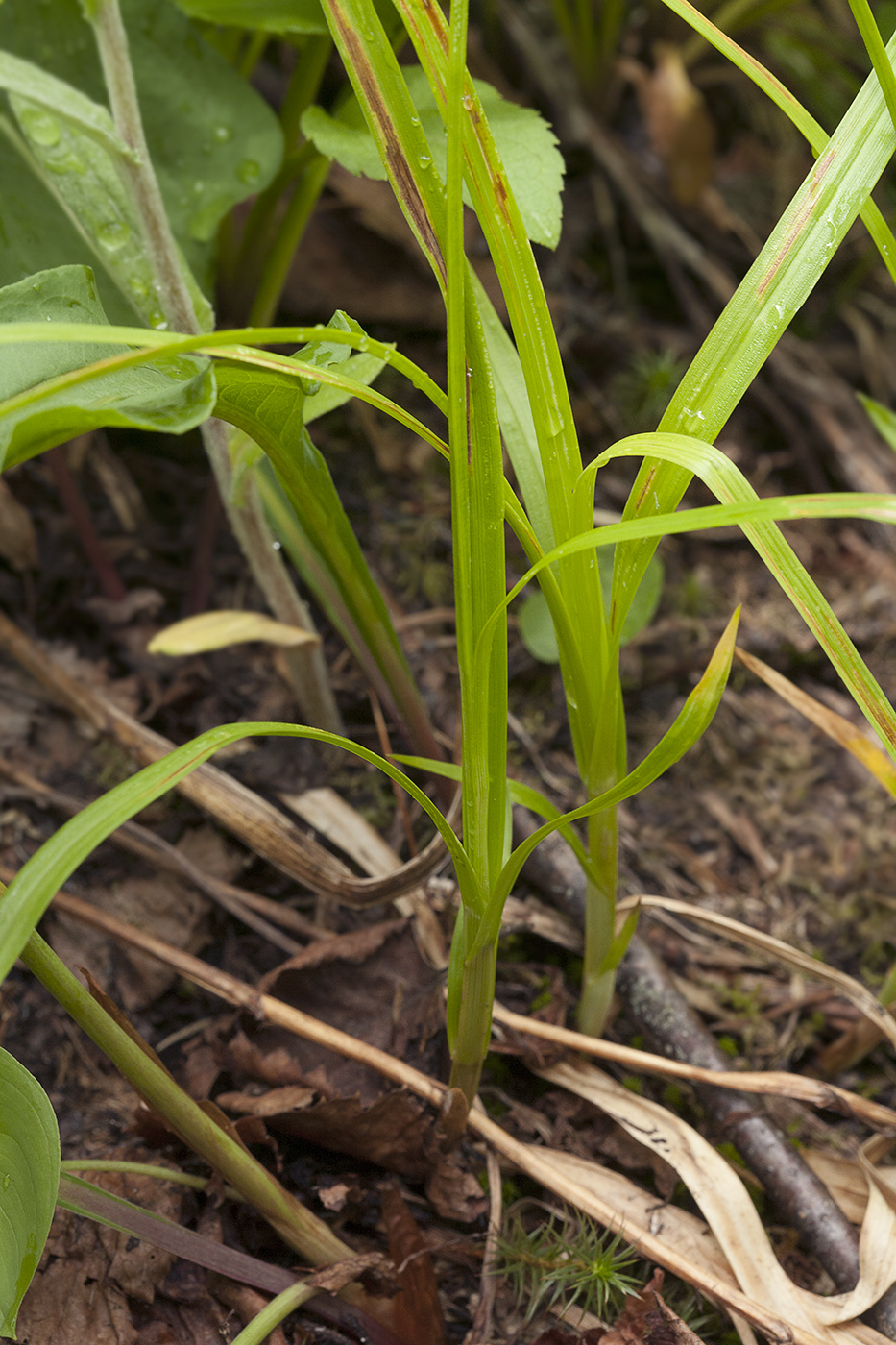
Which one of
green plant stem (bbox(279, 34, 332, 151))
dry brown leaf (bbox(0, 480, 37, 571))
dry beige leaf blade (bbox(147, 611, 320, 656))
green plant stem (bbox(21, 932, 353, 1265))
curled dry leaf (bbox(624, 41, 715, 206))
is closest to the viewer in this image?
green plant stem (bbox(21, 932, 353, 1265))

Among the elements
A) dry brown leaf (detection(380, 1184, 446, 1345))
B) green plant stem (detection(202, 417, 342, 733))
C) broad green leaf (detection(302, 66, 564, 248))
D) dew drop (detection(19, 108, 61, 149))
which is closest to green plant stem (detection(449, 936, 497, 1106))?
dry brown leaf (detection(380, 1184, 446, 1345))

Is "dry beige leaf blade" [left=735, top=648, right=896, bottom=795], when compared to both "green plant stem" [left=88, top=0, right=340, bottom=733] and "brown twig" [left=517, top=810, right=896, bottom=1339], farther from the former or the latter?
"green plant stem" [left=88, top=0, right=340, bottom=733]

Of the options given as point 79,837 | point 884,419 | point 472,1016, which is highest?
point 884,419

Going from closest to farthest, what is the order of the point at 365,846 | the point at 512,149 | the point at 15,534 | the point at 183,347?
the point at 183,347 → the point at 512,149 → the point at 365,846 → the point at 15,534

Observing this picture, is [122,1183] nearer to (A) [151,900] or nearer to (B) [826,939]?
(A) [151,900]

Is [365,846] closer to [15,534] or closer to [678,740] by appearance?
[678,740]

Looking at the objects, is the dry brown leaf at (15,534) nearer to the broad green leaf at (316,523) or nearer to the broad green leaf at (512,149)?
the broad green leaf at (316,523)

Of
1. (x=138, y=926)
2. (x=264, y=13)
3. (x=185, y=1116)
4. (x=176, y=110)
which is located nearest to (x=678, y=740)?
(x=185, y=1116)

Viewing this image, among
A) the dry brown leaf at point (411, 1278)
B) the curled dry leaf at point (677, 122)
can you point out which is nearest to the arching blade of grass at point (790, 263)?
the dry brown leaf at point (411, 1278)
